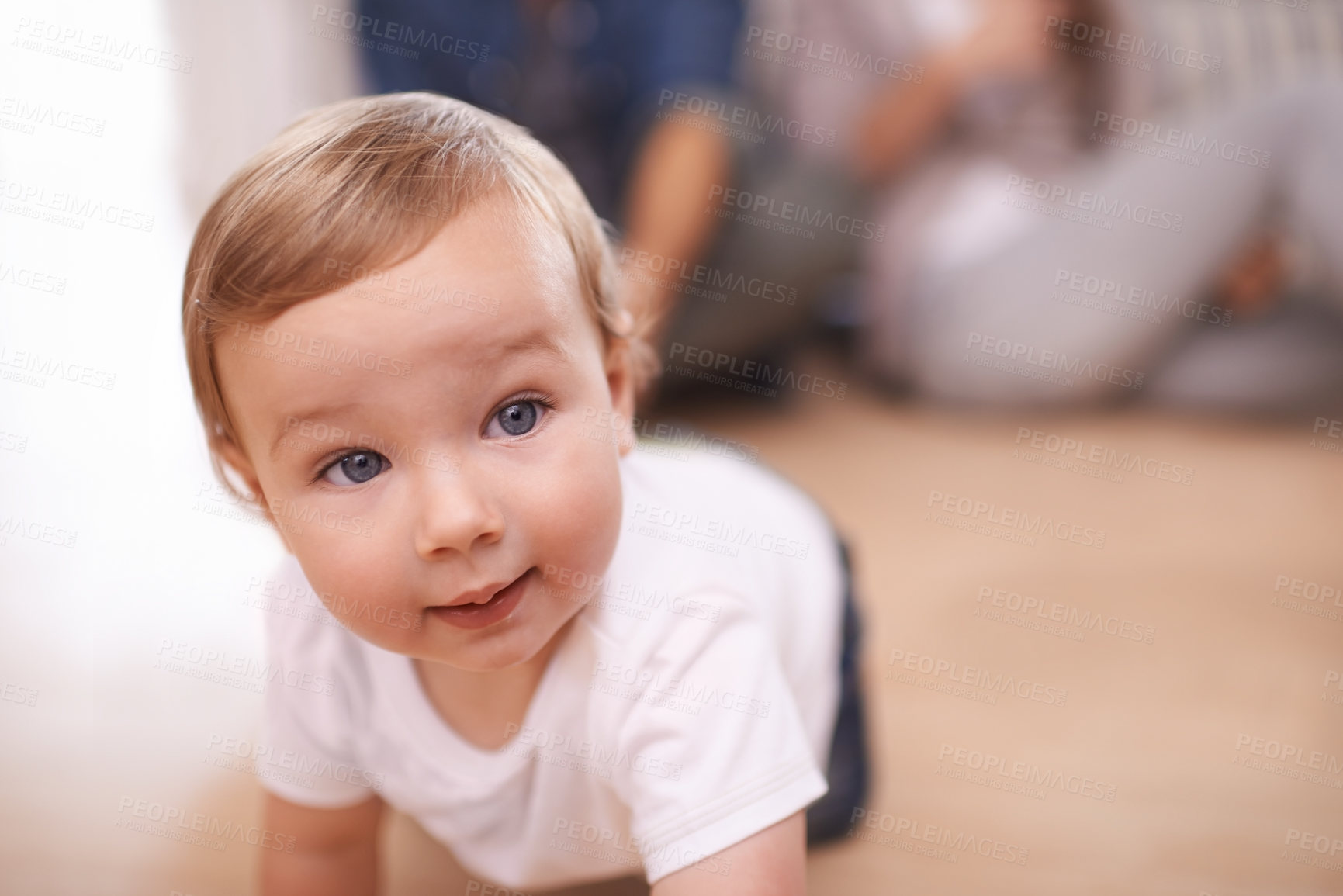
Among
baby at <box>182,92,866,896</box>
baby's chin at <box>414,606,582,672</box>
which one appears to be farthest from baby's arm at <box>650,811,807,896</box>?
baby's chin at <box>414,606,582,672</box>

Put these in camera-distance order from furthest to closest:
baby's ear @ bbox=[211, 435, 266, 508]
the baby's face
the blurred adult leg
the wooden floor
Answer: the blurred adult leg → the wooden floor → baby's ear @ bbox=[211, 435, 266, 508] → the baby's face

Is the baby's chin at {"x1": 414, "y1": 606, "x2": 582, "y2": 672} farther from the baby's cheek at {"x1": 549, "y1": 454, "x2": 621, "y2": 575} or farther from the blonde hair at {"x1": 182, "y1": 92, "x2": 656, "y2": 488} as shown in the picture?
the blonde hair at {"x1": 182, "y1": 92, "x2": 656, "y2": 488}

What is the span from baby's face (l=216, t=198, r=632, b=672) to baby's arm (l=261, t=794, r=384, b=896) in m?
0.22

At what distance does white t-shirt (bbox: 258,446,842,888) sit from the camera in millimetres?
613

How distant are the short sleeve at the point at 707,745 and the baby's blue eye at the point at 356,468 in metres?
0.18

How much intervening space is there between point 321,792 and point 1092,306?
1407mm

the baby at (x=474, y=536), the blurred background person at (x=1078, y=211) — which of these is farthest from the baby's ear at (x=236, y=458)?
the blurred background person at (x=1078, y=211)

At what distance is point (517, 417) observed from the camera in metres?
0.59

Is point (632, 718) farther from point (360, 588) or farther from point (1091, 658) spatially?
point (1091, 658)

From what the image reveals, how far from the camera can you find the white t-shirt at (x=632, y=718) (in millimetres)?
613

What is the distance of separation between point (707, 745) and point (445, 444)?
223 mm

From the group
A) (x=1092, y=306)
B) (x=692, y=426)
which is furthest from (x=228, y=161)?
(x=1092, y=306)

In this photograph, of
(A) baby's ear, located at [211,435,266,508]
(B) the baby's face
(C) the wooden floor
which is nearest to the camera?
(B) the baby's face

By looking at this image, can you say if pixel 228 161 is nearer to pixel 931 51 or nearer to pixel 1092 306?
pixel 931 51
